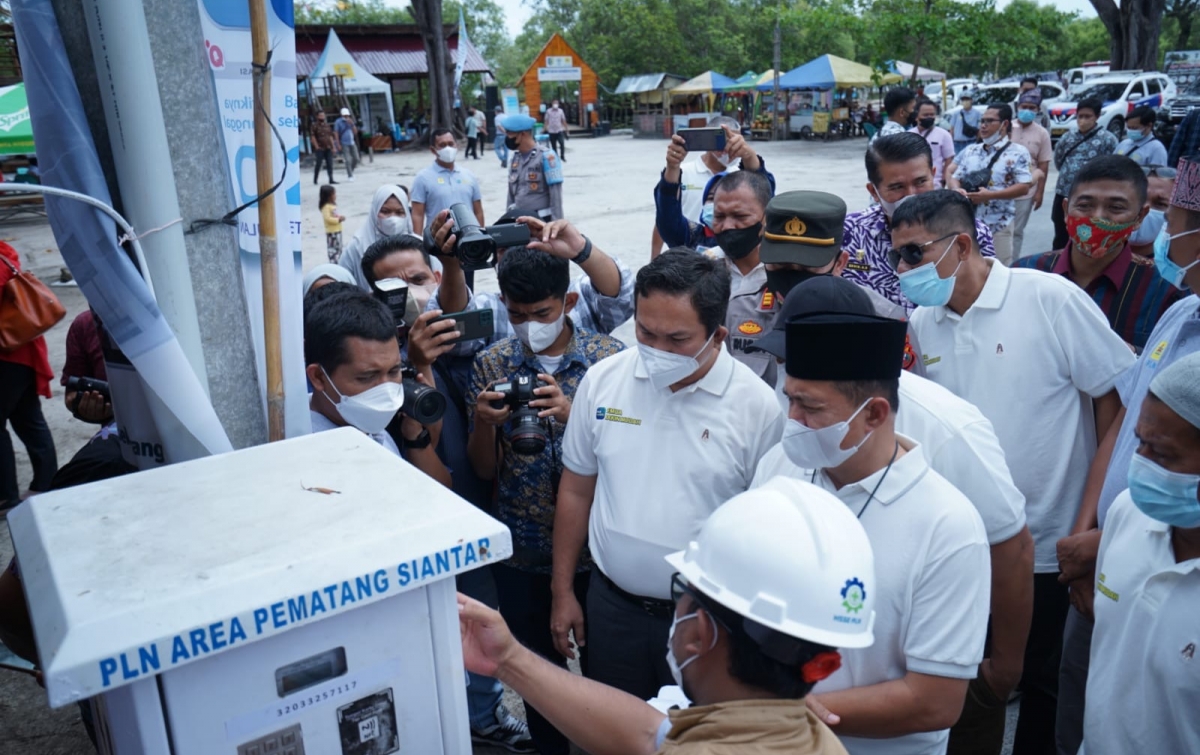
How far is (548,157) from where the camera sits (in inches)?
336

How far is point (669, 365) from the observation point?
2.51 metres

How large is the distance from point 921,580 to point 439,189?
676 centimetres

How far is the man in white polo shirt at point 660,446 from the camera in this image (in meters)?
2.47

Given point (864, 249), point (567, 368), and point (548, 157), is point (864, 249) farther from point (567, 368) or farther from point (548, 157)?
point (548, 157)

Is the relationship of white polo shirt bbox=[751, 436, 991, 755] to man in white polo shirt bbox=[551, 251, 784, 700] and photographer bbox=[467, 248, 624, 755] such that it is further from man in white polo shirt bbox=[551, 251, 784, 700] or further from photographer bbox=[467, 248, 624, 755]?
photographer bbox=[467, 248, 624, 755]

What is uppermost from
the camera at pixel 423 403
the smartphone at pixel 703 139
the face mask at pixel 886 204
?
the smartphone at pixel 703 139

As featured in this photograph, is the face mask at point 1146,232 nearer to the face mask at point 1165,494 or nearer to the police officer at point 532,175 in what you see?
the face mask at point 1165,494

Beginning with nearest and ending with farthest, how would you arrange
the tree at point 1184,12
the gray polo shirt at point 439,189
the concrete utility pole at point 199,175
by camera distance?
the concrete utility pole at point 199,175 < the gray polo shirt at point 439,189 < the tree at point 1184,12

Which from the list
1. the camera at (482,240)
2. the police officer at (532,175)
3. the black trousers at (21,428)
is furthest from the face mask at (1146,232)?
the black trousers at (21,428)

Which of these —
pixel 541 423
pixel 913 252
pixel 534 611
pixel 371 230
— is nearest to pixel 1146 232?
pixel 913 252

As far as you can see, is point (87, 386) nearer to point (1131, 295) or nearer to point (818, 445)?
point (818, 445)

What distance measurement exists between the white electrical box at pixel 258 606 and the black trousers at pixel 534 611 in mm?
1645

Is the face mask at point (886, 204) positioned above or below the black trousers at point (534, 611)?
above

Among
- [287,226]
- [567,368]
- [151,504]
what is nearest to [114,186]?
[287,226]
